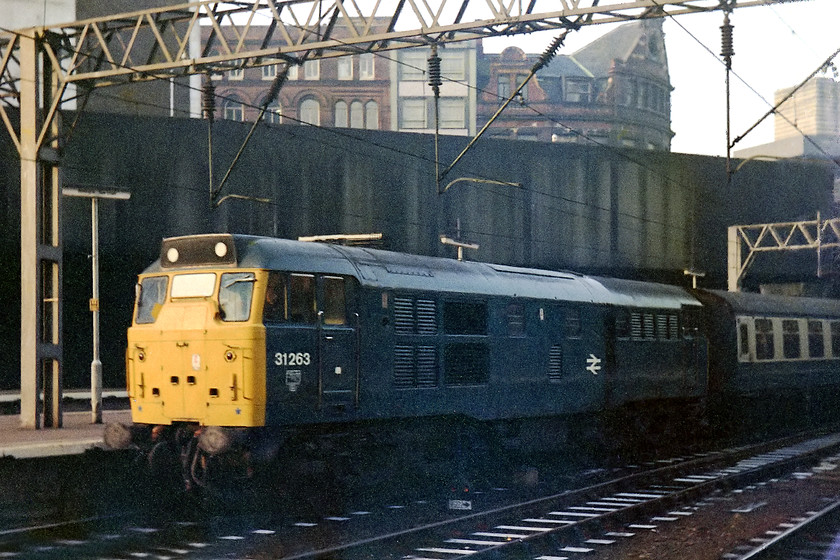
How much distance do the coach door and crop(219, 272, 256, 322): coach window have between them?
1.03 m

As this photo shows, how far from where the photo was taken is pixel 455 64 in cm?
8125

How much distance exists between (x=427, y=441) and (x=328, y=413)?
2.61 m

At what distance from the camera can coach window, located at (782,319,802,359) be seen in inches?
1156

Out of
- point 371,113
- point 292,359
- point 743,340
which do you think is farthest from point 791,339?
point 371,113

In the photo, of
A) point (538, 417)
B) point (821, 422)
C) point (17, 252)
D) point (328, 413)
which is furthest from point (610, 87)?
point (328, 413)

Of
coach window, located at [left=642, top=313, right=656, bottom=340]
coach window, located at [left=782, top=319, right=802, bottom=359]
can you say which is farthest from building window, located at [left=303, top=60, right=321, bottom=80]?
coach window, located at [left=642, top=313, right=656, bottom=340]

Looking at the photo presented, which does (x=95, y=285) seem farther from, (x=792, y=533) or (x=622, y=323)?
(x=792, y=533)

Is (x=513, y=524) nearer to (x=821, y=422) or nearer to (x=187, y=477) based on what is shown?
(x=187, y=477)

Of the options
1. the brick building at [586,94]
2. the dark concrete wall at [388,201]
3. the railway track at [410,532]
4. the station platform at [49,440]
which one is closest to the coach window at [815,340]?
the dark concrete wall at [388,201]

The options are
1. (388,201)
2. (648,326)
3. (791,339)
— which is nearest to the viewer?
(648,326)

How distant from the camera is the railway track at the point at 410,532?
1196 centimetres

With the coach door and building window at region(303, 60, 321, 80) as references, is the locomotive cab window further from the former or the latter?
building window at region(303, 60, 321, 80)

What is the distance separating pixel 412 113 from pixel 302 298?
68.1 m

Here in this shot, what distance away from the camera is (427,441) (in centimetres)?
1661
